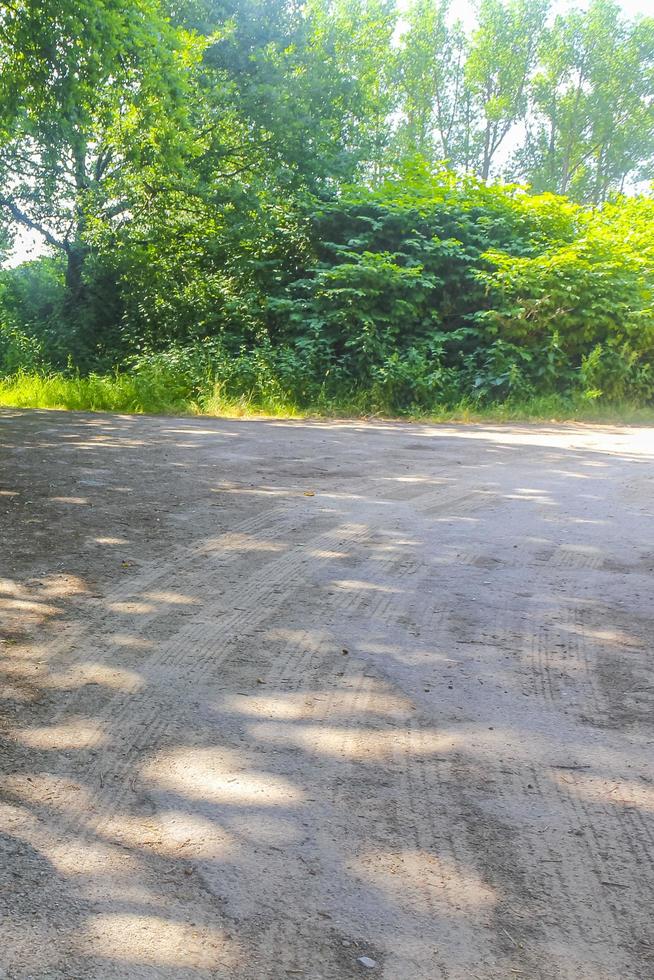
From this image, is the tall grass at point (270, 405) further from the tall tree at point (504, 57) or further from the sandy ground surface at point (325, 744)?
the tall tree at point (504, 57)

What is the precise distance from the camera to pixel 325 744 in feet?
8.99

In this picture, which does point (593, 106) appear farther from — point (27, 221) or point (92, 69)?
point (92, 69)

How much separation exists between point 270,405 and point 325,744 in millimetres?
11011

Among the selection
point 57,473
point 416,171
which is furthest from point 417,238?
point 57,473

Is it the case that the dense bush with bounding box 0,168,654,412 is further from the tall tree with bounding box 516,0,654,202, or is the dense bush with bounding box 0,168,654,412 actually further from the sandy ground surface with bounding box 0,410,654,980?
the tall tree with bounding box 516,0,654,202

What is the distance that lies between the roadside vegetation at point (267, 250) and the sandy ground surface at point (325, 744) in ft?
26.5

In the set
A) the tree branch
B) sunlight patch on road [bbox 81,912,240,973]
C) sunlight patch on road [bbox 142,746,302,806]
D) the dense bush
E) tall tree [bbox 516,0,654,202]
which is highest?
tall tree [bbox 516,0,654,202]

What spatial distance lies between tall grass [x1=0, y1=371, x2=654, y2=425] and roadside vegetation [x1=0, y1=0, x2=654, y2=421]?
0.15 feet

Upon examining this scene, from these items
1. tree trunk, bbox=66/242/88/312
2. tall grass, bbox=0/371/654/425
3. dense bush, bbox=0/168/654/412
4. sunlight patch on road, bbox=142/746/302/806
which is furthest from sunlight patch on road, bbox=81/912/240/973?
tree trunk, bbox=66/242/88/312

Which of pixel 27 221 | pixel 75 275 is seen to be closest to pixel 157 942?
pixel 75 275

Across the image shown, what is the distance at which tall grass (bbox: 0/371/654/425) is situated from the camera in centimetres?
1325

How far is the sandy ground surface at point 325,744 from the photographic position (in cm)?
192

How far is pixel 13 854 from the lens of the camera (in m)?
2.17

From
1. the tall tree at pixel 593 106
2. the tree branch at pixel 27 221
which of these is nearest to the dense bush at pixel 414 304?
the tree branch at pixel 27 221
